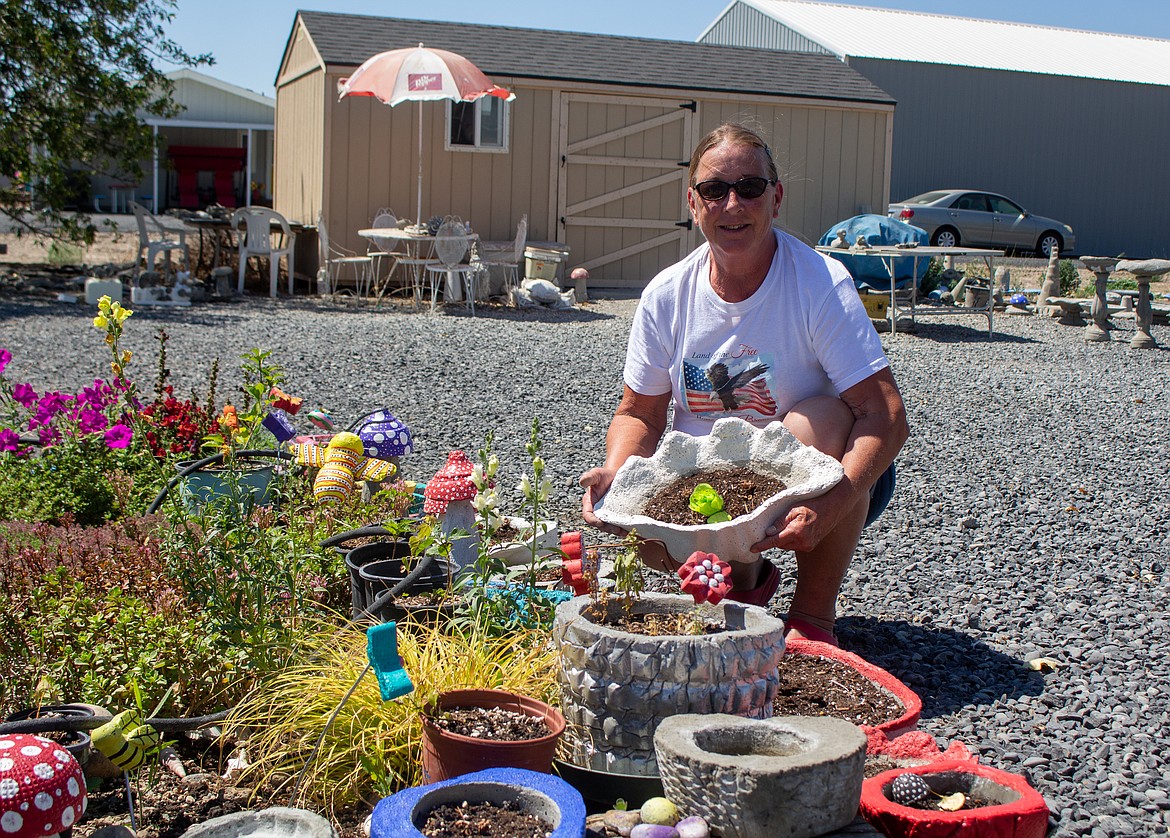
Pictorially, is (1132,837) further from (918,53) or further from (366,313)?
(918,53)

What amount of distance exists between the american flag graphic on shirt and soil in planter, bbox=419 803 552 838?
1.53 meters

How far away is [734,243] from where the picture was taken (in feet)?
9.54

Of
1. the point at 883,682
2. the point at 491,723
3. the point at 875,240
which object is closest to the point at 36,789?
the point at 491,723

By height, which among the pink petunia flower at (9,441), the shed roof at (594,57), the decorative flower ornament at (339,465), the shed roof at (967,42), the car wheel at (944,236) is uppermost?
the shed roof at (967,42)

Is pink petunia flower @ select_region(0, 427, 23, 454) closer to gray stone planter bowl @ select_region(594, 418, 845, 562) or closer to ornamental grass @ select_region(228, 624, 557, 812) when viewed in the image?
ornamental grass @ select_region(228, 624, 557, 812)

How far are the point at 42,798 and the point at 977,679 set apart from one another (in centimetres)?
229

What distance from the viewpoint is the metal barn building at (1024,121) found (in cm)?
2555

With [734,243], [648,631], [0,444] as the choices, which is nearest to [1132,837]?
[648,631]

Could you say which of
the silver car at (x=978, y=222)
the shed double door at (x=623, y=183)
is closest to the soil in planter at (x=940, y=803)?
the shed double door at (x=623, y=183)

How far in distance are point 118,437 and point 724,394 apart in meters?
2.10

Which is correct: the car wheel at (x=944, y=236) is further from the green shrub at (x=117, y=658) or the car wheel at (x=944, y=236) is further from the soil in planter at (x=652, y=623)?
the green shrub at (x=117, y=658)

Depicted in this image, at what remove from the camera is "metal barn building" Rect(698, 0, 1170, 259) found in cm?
2555

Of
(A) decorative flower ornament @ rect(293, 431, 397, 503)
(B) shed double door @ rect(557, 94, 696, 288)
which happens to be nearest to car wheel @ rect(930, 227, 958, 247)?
(B) shed double door @ rect(557, 94, 696, 288)

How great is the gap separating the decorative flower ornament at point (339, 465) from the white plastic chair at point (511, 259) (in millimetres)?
8799
